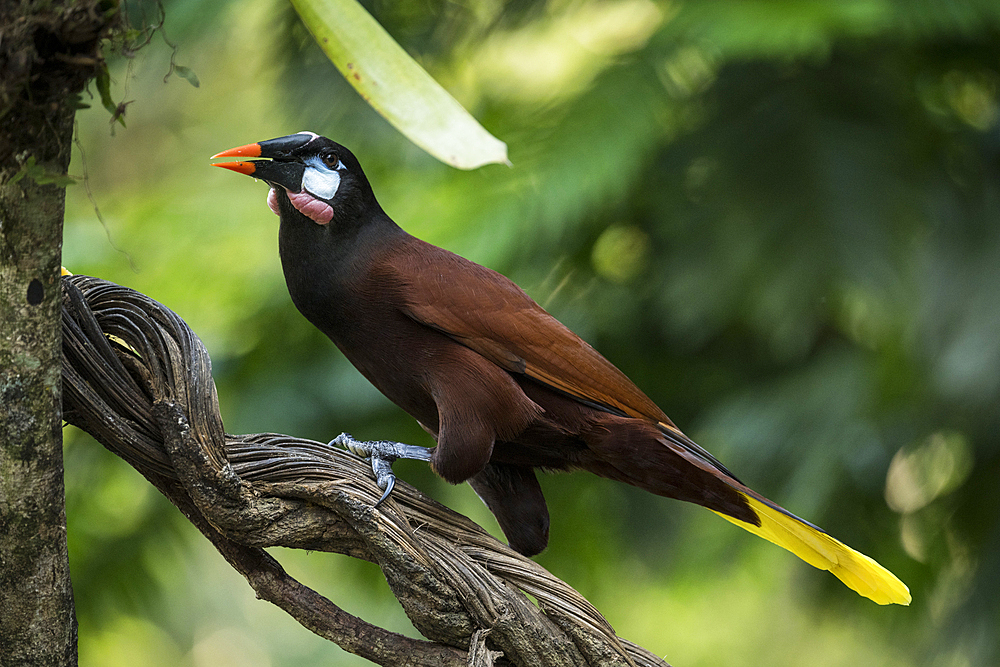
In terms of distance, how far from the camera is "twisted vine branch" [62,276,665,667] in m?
0.78

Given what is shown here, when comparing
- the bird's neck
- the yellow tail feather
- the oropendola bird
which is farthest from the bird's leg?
the yellow tail feather

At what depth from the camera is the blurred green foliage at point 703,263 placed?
6.72 feet

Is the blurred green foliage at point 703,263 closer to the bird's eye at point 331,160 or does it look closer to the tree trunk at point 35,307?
the bird's eye at point 331,160

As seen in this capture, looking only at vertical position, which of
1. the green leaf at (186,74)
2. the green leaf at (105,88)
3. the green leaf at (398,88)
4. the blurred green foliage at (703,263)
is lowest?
the blurred green foliage at (703,263)

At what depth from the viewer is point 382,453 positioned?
98 cm

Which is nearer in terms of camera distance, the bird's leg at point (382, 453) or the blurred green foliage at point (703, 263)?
the bird's leg at point (382, 453)

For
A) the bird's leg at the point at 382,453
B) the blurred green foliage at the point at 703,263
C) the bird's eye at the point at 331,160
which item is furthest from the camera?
the blurred green foliage at the point at 703,263

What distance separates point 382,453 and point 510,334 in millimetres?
206

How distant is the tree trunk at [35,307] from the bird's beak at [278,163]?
0.94 feet

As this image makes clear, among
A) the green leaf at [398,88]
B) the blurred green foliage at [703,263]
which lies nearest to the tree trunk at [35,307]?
the green leaf at [398,88]

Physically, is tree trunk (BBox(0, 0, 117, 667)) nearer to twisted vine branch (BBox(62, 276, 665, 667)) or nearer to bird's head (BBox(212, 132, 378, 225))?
twisted vine branch (BBox(62, 276, 665, 667))

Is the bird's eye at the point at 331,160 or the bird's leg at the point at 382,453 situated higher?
the bird's eye at the point at 331,160

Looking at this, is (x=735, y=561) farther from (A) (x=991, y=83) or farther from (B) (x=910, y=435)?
(A) (x=991, y=83)

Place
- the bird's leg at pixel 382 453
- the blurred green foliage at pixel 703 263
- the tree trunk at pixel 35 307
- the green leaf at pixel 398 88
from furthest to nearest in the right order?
the blurred green foliage at pixel 703 263, the bird's leg at pixel 382 453, the green leaf at pixel 398 88, the tree trunk at pixel 35 307
